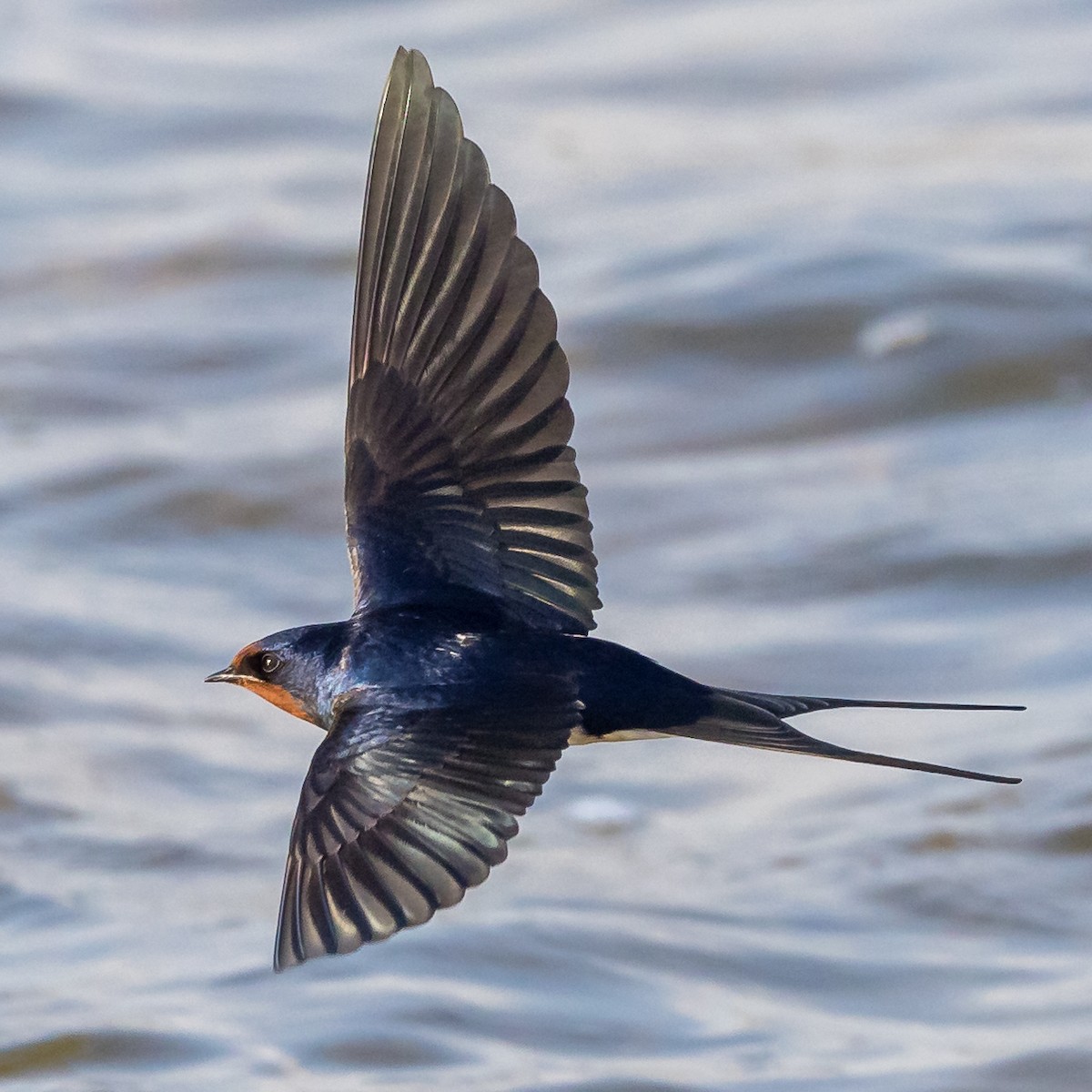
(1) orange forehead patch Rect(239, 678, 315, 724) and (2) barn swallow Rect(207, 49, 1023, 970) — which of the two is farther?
(1) orange forehead patch Rect(239, 678, 315, 724)

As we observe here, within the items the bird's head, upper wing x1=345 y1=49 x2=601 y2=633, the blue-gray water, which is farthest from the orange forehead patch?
the blue-gray water

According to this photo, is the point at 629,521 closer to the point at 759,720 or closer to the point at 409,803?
the point at 759,720

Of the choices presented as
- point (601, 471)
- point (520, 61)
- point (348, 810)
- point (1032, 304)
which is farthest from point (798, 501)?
point (348, 810)

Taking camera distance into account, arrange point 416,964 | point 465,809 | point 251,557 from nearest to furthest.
→ 1. point 465,809
2. point 416,964
3. point 251,557

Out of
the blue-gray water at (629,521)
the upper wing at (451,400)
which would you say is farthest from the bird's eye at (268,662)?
the blue-gray water at (629,521)

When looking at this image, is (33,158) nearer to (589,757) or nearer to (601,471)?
(601,471)

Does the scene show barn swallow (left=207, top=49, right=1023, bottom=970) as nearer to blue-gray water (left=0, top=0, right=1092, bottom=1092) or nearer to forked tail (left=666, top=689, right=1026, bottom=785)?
forked tail (left=666, top=689, right=1026, bottom=785)
